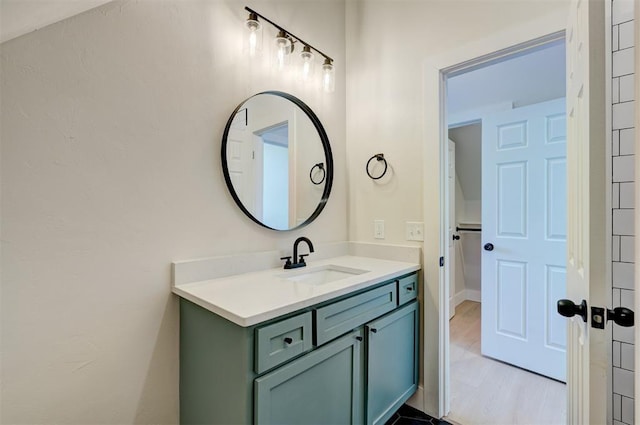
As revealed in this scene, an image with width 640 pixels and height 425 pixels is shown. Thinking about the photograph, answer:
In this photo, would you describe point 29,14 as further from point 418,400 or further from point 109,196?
point 418,400

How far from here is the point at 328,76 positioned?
1934 millimetres

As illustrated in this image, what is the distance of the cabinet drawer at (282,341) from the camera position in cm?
98

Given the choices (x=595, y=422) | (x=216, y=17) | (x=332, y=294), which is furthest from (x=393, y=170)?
(x=595, y=422)

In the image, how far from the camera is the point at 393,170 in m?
1.91

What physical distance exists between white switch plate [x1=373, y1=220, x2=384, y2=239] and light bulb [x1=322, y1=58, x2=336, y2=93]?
94cm

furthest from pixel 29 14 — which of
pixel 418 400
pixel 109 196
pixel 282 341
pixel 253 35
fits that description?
pixel 418 400

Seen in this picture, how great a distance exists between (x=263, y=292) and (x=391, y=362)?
83 centimetres

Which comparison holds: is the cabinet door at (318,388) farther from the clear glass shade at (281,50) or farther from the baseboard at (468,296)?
the baseboard at (468,296)

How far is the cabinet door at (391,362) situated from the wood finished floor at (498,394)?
35 centimetres

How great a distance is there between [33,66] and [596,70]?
5.48ft

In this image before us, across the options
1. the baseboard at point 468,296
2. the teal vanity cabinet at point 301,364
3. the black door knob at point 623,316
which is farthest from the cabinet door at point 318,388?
the baseboard at point 468,296

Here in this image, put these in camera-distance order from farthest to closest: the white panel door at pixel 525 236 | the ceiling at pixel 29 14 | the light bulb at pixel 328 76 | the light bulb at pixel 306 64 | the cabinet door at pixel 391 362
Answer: the white panel door at pixel 525 236 → the light bulb at pixel 328 76 → the light bulb at pixel 306 64 → the cabinet door at pixel 391 362 → the ceiling at pixel 29 14

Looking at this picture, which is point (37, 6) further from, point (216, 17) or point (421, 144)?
point (421, 144)

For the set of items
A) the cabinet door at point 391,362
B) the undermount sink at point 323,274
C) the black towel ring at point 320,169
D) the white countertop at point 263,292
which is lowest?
the cabinet door at point 391,362
